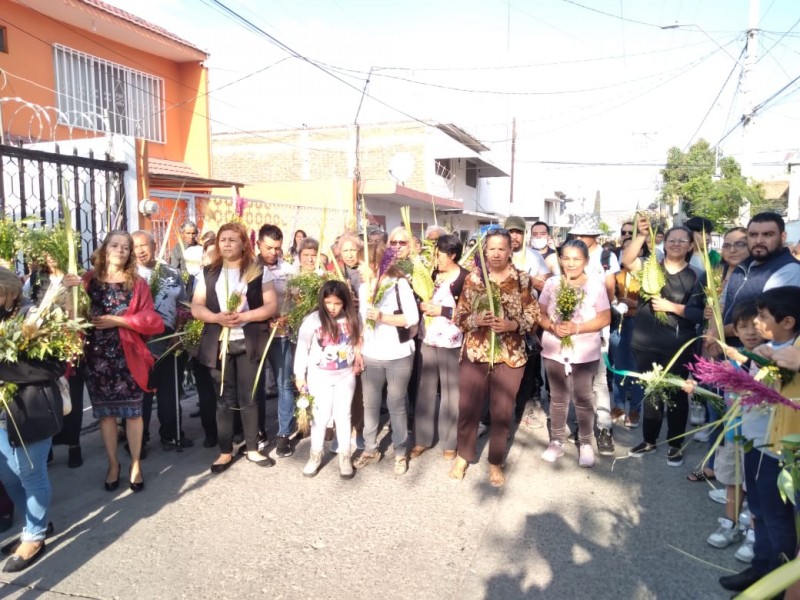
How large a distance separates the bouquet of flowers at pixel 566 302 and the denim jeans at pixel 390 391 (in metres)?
1.22

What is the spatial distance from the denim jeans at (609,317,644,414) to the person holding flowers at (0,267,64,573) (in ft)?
16.1

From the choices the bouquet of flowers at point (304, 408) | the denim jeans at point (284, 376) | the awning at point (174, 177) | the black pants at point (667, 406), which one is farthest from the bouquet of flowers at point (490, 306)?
Result: the awning at point (174, 177)

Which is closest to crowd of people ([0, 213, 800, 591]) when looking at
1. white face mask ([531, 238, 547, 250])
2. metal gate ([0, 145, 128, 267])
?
metal gate ([0, 145, 128, 267])

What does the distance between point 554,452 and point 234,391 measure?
2673mm

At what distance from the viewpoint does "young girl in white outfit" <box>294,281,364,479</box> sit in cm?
440

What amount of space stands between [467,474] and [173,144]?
11463 millimetres

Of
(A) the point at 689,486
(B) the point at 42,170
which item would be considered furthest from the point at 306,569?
(B) the point at 42,170

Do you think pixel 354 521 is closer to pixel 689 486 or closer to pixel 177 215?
pixel 689 486

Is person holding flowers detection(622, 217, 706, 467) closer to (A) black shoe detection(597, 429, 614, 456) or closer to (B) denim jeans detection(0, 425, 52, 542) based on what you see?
(A) black shoe detection(597, 429, 614, 456)

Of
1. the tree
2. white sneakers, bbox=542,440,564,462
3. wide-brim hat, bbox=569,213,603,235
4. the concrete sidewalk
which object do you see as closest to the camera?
the concrete sidewalk

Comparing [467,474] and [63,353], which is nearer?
[63,353]

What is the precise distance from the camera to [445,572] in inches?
125

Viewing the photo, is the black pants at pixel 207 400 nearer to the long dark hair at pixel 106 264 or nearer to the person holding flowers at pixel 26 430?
the long dark hair at pixel 106 264

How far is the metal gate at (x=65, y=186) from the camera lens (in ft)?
16.6
